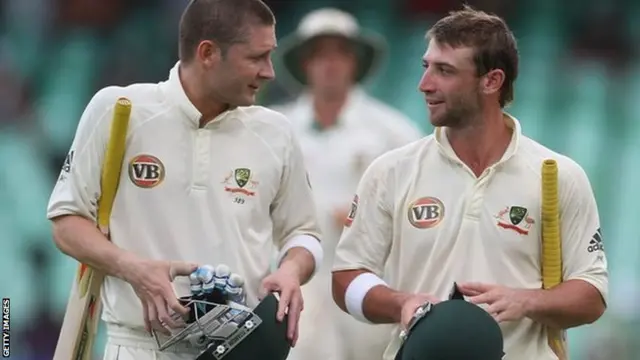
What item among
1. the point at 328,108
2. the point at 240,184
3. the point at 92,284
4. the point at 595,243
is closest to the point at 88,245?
the point at 92,284

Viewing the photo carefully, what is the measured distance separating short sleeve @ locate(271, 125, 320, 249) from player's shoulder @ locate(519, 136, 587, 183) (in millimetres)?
632

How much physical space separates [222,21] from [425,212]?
0.77m

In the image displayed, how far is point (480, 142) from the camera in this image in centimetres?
441

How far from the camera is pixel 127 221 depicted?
429cm

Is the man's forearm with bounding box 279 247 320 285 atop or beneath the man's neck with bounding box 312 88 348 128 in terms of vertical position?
beneath

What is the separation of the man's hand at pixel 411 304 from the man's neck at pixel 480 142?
16.7 inches

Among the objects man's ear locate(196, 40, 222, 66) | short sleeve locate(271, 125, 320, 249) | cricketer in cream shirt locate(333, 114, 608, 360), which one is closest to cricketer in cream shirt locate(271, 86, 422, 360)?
short sleeve locate(271, 125, 320, 249)

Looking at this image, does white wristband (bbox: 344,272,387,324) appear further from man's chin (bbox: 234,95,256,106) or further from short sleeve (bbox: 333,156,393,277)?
man's chin (bbox: 234,95,256,106)

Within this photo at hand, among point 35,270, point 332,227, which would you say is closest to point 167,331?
Result: point 332,227

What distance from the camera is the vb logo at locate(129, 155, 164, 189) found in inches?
169

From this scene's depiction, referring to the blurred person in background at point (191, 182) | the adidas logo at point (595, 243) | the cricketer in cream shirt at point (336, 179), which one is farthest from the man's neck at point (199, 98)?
the cricketer in cream shirt at point (336, 179)

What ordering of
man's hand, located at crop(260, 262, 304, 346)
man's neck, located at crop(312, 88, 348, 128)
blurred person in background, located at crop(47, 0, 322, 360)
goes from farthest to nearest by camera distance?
1. man's neck, located at crop(312, 88, 348, 128)
2. blurred person in background, located at crop(47, 0, 322, 360)
3. man's hand, located at crop(260, 262, 304, 346)

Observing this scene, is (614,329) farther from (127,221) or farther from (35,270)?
(127,221)

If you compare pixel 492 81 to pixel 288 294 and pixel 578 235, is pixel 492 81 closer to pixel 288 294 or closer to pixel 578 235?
pixel 578 235
